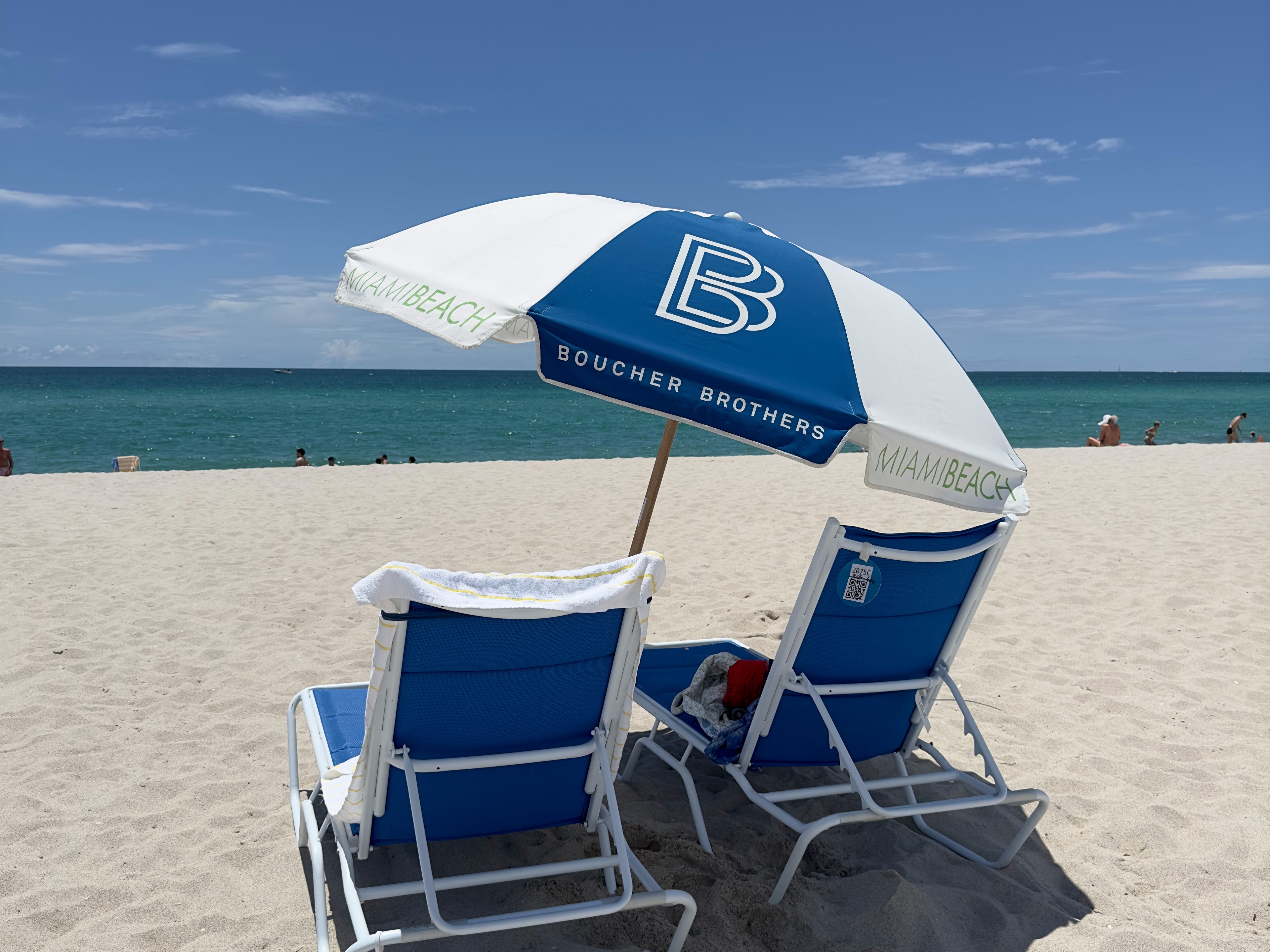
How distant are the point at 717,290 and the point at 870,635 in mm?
1157

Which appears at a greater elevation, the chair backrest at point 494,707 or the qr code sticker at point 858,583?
the qr code sticker at point 858,583

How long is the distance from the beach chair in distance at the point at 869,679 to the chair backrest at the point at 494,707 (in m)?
0.62

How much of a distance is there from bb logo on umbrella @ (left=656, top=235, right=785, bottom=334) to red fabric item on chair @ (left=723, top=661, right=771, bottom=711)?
3.86 feet

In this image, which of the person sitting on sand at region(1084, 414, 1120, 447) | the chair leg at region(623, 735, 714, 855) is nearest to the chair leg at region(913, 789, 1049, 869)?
the chair leg at region(623, 735, 714, 855)

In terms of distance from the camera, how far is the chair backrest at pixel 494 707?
1977mm

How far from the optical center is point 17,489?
29.3 feet

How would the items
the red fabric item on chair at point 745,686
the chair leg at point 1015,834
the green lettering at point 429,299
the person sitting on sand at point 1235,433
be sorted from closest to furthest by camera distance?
the green lettering at point 429,299
the chair leg at point 1015,834
the red fabric item on chair at point 745,686
the person sitting on sand at point 1235,433

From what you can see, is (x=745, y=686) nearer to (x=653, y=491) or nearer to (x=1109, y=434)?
(x=653, y=491)

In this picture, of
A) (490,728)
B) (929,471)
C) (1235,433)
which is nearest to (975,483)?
(929,471)

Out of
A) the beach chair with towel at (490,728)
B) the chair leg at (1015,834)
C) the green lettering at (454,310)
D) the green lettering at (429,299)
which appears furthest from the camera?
the chair leg at (1015,834)

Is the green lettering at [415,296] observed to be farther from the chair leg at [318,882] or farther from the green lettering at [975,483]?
the green lettering at [975,483]

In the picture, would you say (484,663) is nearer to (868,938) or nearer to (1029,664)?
(868,938)

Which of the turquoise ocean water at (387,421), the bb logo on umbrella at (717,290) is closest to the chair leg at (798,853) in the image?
the bb logo on umbrella at (717,290)

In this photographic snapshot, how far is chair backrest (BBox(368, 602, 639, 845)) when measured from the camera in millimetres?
1977
